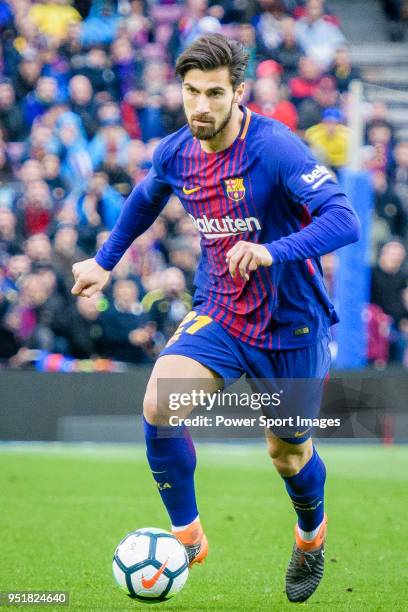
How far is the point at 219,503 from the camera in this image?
960 centimetres

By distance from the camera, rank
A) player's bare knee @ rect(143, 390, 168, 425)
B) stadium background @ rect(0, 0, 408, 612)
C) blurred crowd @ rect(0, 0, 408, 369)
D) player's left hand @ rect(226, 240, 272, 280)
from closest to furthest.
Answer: player's left hand @ rect(226, 240, 272, 280)
player's bare knee @ rect(143, 390, 168, 425)
stadium background @ rect(0, 0, 408, 612)
blurred crowd @ rect(0, 0, 408, 369)

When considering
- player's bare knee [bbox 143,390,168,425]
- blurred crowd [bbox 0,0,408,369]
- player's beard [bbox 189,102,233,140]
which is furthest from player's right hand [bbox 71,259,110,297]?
blurred crowd [bbox 0,0,408,369]

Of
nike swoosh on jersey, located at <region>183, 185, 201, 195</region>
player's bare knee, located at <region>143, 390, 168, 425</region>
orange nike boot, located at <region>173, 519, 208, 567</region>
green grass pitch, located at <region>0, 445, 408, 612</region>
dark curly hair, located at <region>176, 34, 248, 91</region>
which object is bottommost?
green grass pitch, located at <region>0, 445, 408, 612</region>

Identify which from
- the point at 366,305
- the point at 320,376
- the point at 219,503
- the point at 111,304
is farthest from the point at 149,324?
the point at 320,376

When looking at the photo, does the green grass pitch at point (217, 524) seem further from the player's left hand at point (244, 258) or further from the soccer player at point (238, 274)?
the player's left hand at point (244, 258)

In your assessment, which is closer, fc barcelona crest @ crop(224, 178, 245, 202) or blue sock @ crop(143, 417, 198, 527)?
blue sock @ crop(143, 417, 198, 527)

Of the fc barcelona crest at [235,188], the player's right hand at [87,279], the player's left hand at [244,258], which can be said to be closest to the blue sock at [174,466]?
the player's right hand at [87,279]

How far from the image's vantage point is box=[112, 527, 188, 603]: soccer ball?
527 cm

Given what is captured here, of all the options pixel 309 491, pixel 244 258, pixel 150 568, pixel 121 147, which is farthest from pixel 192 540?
pixel 121 147

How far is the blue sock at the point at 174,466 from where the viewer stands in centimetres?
557

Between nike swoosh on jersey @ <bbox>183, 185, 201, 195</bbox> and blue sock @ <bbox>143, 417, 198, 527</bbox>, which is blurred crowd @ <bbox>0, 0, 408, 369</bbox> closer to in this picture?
nike swoosh on jersey @ <bbox>183, 185, 201, 195</bbox>

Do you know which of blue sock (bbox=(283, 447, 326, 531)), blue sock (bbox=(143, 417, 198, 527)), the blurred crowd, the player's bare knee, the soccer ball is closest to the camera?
the soccer ball

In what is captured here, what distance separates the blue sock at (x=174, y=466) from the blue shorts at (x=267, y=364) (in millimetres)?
367

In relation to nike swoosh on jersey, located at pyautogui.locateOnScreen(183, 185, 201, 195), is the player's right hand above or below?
below
